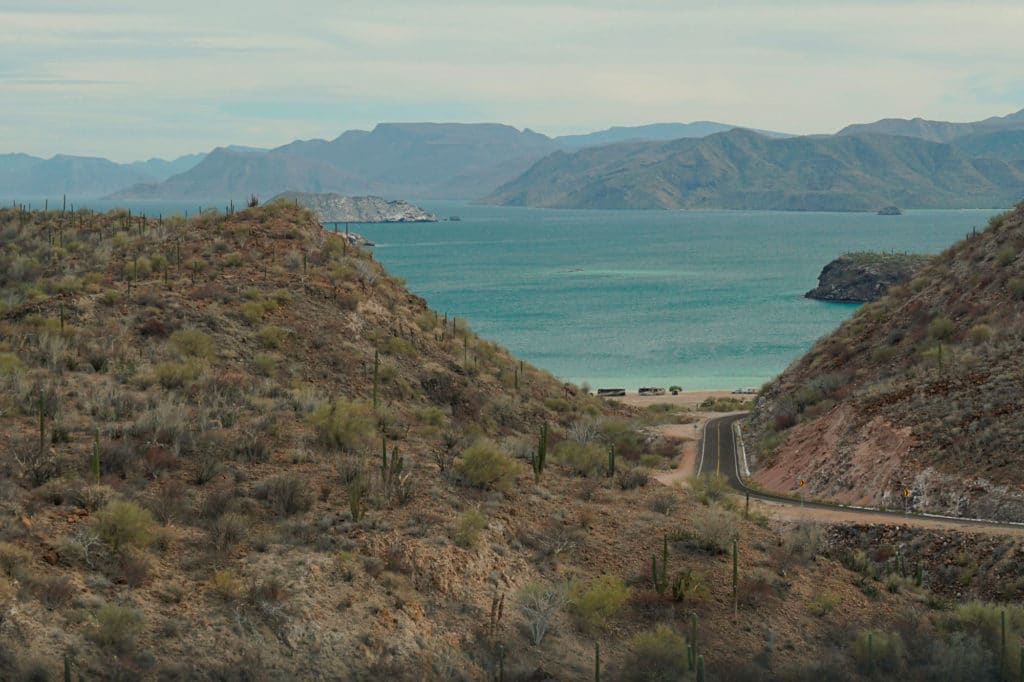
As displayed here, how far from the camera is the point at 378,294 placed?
45344mm

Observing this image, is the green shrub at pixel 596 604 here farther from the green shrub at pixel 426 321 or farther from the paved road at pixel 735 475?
the green shrub at pixel 426 321

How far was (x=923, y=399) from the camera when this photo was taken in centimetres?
3644

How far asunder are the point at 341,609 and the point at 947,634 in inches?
486

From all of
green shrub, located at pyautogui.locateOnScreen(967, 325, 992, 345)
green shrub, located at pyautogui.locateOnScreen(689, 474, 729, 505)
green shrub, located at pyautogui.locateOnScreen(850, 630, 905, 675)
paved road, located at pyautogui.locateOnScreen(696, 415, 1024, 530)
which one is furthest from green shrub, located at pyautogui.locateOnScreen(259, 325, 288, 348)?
green shrub, located at pyautogui.locateOnScreen(967, 325, 992, 345)

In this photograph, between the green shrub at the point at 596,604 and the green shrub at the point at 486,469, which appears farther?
the green shrub at the point at 486,469

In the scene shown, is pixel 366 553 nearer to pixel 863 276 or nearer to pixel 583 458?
pixel 583 458

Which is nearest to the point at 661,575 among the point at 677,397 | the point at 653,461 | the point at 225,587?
the point at 225,587

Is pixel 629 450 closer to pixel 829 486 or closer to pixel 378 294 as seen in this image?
pixel 829 486

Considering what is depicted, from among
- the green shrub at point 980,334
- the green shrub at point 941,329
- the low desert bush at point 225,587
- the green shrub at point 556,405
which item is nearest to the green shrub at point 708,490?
the green shrub at point 556,405

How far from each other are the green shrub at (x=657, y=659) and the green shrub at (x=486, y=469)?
21.3 ft

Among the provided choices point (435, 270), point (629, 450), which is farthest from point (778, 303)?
point (629, 450)

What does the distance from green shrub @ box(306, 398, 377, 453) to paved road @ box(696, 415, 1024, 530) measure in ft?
38.8

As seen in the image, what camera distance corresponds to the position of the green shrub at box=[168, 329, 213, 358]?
109 feet

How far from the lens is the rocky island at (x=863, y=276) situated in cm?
13421
